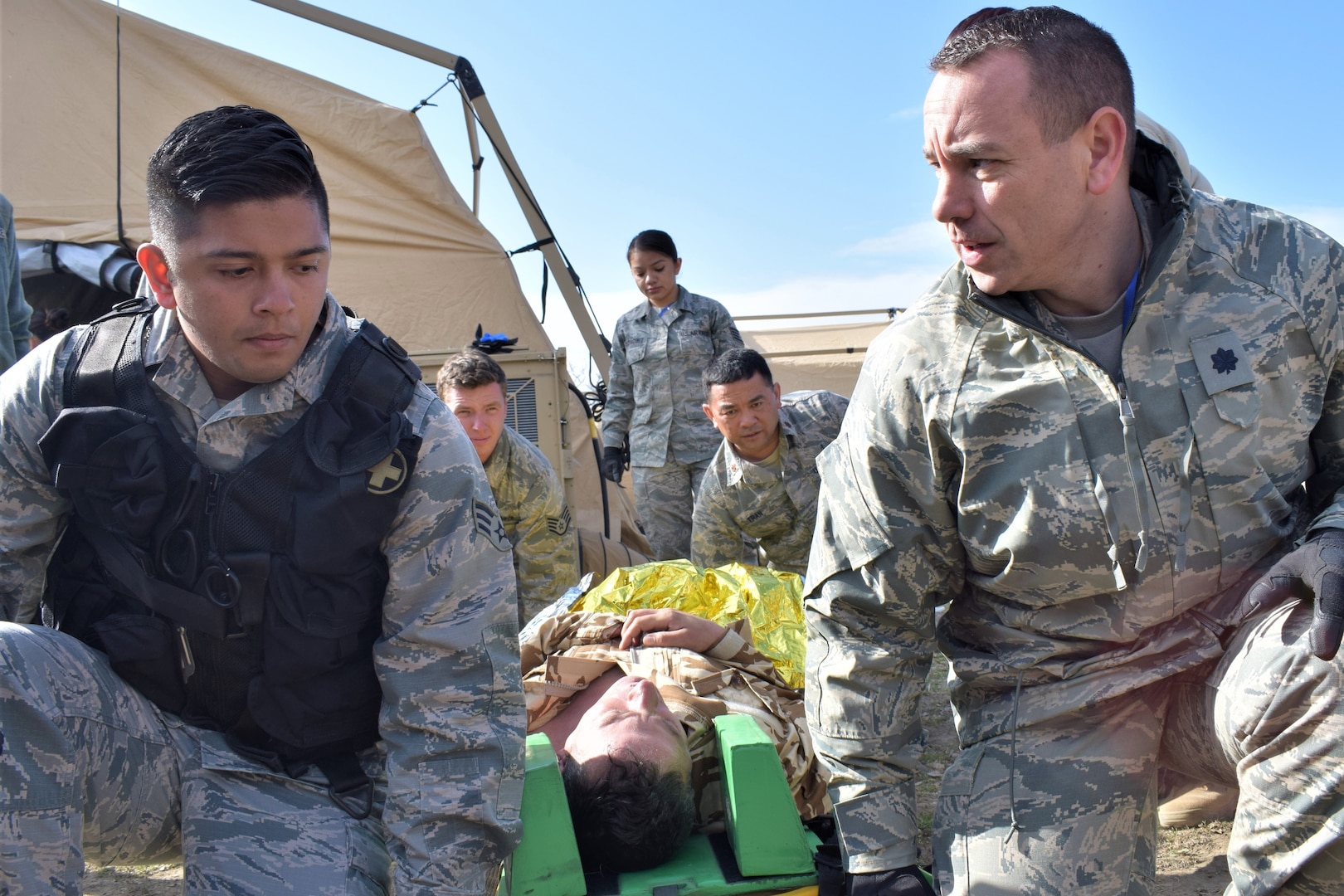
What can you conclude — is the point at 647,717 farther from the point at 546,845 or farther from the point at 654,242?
the point at 654,242

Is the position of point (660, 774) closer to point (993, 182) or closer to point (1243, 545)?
point (1243, 545)

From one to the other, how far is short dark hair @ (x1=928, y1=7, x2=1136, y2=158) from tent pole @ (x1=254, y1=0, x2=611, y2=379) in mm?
5315

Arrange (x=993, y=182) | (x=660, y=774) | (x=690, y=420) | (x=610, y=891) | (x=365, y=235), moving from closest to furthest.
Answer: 1. (x=993, y=182)
2. (x=610, y=891)
3. (x=660, y=774)
4. (x=690, y=420)
5. (x=365, y=235)

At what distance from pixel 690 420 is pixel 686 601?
2.68 meters

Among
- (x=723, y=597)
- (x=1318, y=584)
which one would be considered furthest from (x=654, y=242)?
(x=1318, y=584)

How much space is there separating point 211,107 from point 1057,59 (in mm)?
6705

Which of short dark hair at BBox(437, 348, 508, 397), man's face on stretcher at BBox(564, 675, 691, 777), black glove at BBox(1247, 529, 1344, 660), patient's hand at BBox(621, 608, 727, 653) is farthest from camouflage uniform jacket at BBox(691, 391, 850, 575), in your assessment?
black glove at BBox(1247, 529, 1344, 660)

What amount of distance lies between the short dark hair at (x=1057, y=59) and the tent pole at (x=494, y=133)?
5.32m

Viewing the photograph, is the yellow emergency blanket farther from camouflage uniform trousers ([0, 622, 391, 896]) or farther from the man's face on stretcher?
camouflage uniform trousers ([0, 622, 391, 896])

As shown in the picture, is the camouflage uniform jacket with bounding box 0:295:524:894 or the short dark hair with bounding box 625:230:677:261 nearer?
the camouflage uniform jacket with bounding box 0:295:524:894

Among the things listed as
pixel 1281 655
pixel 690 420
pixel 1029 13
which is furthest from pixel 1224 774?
pixel 690 420

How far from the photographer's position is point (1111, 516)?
69.8 inches

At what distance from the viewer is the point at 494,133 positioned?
7477mm

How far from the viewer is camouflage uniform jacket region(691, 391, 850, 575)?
462 cm
